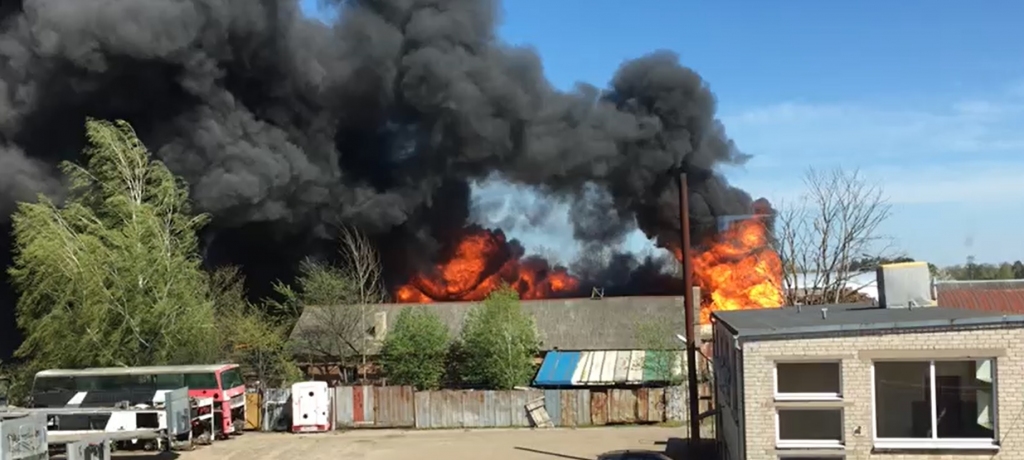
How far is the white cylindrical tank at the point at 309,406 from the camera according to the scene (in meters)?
28.0

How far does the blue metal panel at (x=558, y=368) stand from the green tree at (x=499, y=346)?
0.48 metres

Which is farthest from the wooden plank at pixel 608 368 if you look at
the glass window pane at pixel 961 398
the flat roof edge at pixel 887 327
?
the glass window pane at pixel 961 398

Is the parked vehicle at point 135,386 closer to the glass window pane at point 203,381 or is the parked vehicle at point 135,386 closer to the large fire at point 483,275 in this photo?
the glass window pane at point 203,381

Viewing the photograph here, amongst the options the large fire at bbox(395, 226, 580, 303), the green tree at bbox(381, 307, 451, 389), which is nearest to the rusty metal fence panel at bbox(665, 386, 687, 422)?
the green tree at bbox(381, 307, 451, 389)

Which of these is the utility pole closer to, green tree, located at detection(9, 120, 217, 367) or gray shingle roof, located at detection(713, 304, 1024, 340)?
gray shingle roof, located at detection(713, 304, 1024, 340)

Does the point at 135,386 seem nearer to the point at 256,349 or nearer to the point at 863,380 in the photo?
the point at 256,349

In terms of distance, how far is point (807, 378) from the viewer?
39.1 feet

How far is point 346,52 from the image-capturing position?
144 feet

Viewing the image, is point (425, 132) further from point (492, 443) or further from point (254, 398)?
point (492, 443)

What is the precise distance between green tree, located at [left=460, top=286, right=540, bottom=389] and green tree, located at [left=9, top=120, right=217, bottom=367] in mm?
8146

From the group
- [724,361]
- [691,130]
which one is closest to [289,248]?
[691,130]

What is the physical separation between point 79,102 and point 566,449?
2580 centimetres

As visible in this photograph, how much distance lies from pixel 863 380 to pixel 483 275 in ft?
117

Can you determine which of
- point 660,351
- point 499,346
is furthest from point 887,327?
point 499,346
